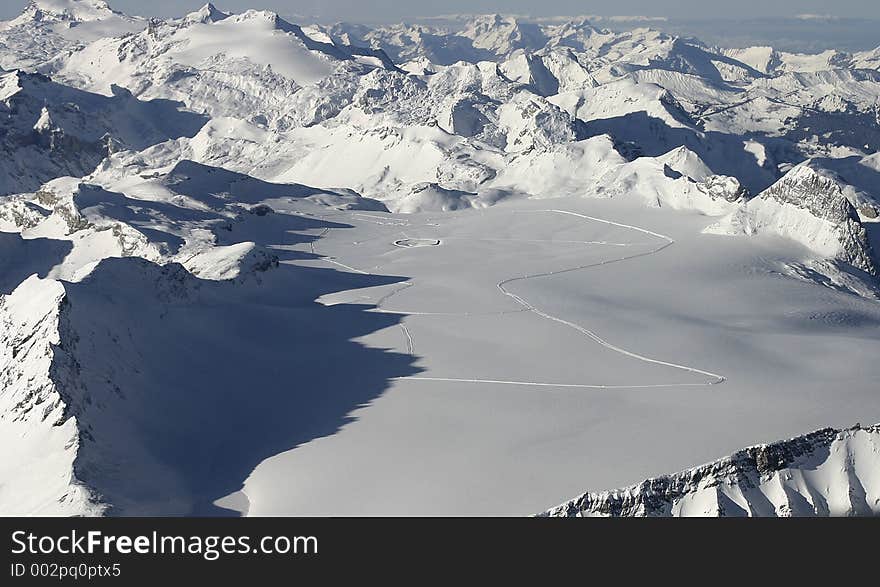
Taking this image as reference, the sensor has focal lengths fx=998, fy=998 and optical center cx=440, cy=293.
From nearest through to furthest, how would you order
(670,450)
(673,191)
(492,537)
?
(492,537) → (670,450) → (673,191)

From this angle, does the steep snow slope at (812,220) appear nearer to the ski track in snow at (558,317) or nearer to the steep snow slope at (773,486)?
the ski track in snow at (558,317)

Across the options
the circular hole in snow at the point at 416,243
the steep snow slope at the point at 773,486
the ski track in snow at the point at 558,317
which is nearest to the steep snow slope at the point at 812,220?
the ski track in snow at the point at 558,317

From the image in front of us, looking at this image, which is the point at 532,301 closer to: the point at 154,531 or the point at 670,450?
the point at 670,450

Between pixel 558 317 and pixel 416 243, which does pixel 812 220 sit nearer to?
pixel 416 243

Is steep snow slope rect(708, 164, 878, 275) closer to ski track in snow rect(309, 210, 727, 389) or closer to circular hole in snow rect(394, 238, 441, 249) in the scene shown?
ski track in snow rect(309, 210, 727, 389)

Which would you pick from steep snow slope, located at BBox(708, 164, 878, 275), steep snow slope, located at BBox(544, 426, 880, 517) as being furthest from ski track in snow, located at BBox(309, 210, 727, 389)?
steep snow slope, located at BBox(544, 426, 880, 517)

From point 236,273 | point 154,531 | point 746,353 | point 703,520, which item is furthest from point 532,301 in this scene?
point 154,531
